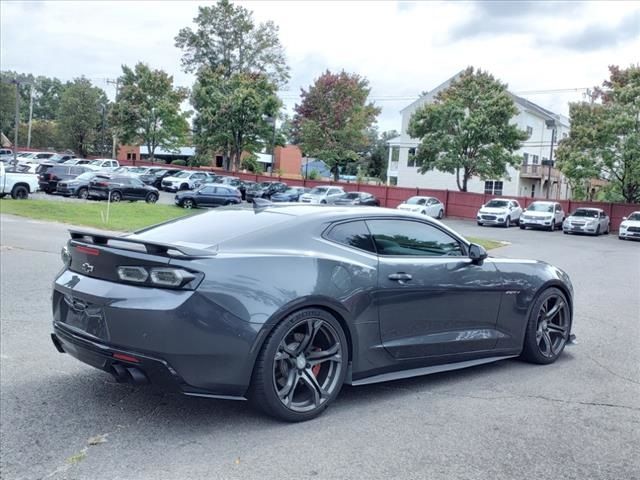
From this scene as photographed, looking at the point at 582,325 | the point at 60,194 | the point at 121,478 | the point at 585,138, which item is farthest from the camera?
the point at 585,138

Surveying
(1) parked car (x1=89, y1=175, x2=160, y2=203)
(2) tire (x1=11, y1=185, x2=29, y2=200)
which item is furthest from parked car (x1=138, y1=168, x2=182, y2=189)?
(2) tire (x1=11, y1=185, x2=29, y2=200)

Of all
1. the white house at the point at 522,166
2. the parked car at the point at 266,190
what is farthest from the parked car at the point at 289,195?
the white house at the point at 522,166

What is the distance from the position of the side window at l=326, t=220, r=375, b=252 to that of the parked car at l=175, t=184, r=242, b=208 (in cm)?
2846

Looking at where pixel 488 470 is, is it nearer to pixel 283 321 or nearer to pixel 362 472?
pixel 362 472

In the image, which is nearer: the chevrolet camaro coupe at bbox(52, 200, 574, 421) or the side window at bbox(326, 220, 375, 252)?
the chevrolet camaro coupe at bbox(52, 200, 574, 421)

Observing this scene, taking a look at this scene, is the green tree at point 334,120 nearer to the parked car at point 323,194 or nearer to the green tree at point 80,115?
the parked car at point 323,194

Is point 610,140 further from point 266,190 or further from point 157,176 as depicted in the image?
point 157,176

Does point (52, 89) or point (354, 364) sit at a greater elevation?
point (52, 89)

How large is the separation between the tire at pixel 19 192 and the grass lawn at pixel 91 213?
1.44 m

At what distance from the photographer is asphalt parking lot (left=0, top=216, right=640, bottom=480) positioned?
351cm

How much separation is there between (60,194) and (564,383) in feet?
105

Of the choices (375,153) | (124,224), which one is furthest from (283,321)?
(375,153)

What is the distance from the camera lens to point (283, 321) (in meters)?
3.97

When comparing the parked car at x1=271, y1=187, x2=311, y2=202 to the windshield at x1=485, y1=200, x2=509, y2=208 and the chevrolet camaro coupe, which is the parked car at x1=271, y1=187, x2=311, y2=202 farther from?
the chevrolet camaro coupe
